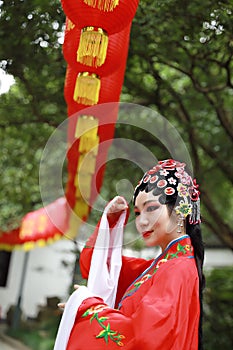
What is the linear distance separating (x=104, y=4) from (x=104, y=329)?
5.52 ft

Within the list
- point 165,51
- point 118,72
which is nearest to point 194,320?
point 118,72

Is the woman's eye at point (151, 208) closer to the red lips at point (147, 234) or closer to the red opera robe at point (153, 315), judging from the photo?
the red lips at point (147, 234)

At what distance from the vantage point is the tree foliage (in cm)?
446

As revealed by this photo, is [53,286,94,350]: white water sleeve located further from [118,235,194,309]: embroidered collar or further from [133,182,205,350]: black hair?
[133,182,205,350]: black hair

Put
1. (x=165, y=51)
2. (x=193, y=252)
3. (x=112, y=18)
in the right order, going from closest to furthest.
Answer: (x=193, y=252)
(x=112, y=18)
(x=165, y=51)

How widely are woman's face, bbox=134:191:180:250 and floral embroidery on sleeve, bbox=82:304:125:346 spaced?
0.45 meters

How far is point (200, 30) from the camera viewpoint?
15.2 ft

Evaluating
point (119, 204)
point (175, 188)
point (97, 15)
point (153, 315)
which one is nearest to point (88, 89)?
point (97, 15)

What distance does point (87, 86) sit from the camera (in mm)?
3227

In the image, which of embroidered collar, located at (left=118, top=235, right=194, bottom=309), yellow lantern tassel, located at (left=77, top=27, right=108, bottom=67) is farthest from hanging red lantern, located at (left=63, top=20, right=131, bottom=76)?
embroidered collar, located at (left=118, top=235, right=194, bottom=309)

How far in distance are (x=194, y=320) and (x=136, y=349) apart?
1.04 feet

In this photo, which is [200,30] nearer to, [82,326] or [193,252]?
[193,252]

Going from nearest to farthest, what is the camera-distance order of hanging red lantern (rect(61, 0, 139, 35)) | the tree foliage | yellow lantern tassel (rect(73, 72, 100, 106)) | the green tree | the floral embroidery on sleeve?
the floral embroidery on sleeve → hanging red lantern (rect(61, 0, 139, 35)) → yellow lantern tassel (rect(73, 72, 100, 106)) → the tree foliage → the green tree

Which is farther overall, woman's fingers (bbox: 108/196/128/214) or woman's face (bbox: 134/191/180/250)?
woman's fingers (bbox: 108/196/128/214)
